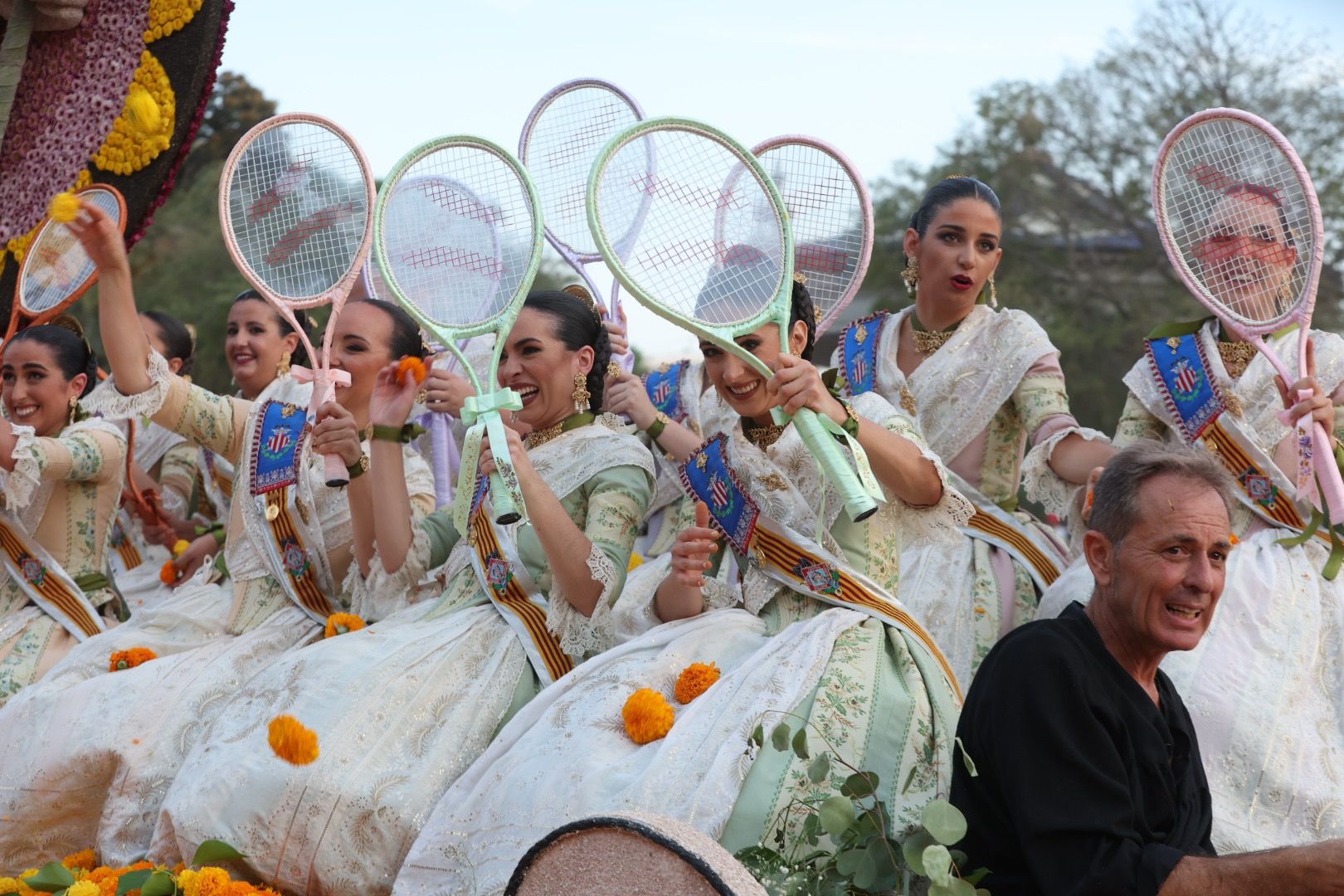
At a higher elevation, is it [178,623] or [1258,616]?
[1258,616]

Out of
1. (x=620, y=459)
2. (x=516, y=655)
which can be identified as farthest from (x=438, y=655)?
(x=620, y=459)

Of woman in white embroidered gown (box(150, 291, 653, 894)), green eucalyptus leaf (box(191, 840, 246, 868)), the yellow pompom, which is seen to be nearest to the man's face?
woman in white embroidered gown (box(150, 291, 653, 894))

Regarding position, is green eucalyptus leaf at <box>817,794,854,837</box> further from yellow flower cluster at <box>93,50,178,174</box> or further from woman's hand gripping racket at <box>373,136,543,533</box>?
yellow flower cluster at <box>93,50,178,174</box>

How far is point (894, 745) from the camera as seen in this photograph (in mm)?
3496

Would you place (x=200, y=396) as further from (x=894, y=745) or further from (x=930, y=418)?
(x=894, y=745)

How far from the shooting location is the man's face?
2996 millimetres

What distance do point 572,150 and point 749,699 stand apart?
8.46ft

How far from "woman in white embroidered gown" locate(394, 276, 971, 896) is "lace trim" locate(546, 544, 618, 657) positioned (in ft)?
0.51

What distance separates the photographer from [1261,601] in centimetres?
408

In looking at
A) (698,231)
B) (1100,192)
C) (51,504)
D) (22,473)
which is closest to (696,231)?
(698,231)

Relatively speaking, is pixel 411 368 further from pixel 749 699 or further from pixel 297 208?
pixel 749 699

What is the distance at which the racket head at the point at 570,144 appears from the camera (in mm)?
5379

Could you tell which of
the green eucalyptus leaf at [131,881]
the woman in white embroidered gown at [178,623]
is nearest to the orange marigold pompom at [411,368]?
the woman in white embroidered gown at [178,623]

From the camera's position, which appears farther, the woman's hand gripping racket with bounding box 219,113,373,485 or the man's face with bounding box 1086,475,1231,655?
the woman's hand gripping racket with bounding box 219,113,373,485
